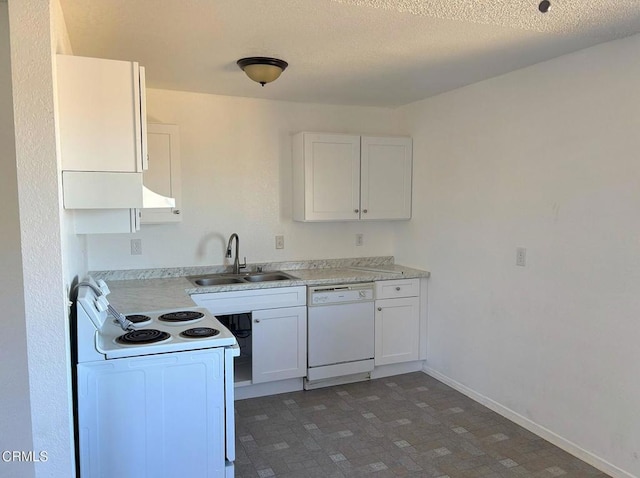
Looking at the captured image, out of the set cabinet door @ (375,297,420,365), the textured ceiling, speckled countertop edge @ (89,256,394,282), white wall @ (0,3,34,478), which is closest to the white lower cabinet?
cabinet door @ (375,297,420,365)

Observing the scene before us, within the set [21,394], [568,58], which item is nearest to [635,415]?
[568,58]

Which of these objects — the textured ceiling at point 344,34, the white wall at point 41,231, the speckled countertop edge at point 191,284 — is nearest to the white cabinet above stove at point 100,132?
the white wall at point 41,231

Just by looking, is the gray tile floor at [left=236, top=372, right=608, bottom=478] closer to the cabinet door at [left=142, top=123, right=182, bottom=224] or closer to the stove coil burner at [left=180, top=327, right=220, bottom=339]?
the stove coil burner at [left=180, top=327, right=220, bottom=339]

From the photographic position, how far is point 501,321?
3293 millimetres

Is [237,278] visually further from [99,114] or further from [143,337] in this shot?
[99,114]

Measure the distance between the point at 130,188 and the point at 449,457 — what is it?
2297 millimetres

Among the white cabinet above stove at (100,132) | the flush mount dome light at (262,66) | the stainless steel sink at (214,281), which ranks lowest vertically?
the stainless steel sink at (214,281)

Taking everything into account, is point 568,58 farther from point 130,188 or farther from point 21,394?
point 21,394

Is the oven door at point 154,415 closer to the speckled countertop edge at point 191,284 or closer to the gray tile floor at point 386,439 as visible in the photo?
the gray tile floor at point 386,439

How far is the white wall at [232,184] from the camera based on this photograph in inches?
146

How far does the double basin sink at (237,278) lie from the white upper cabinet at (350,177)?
1.68 ft

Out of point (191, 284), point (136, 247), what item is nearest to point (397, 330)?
point (191, 284)

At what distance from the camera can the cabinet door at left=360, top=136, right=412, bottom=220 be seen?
4.10 m

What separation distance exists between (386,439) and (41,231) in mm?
2310
